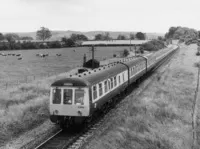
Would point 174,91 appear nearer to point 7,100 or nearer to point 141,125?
point 141,125

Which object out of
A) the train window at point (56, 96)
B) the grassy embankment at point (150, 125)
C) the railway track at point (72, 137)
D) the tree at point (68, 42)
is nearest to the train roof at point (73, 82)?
the train window at point (56, 96)

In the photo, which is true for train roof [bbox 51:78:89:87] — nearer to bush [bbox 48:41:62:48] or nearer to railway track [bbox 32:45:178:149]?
railway track [bbox 32:45:178:149]

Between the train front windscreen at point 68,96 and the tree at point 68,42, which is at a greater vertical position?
the tree at point 68,42

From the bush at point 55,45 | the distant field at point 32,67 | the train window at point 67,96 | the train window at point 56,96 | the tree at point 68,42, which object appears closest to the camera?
the train window at point 67,96

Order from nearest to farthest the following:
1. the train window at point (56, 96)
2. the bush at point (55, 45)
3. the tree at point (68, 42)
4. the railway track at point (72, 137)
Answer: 1. the railway track at point (72, 137)
2. the train window at point (56, 96)
3. the bush at point (55, 45)
4. the tree at point (68, 42)

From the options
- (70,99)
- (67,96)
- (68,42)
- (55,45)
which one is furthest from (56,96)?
(68,42)

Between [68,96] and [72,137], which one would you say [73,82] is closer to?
[68,96]

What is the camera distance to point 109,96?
18.0 metres

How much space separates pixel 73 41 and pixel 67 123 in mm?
150739

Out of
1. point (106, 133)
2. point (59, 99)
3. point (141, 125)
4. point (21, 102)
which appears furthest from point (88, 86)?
point (21, 102)

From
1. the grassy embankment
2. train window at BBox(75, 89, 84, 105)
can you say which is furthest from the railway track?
train window at BBox(75, 89, 84, 105)

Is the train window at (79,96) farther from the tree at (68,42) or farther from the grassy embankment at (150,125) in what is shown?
the tree at (68,42)

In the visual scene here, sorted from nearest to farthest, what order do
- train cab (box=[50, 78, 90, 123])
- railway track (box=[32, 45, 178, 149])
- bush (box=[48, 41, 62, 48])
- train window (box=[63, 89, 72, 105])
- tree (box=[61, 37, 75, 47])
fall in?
railway track (box=[32, 45, 178, 149]) < train cab (box=[50, 78, 90, 123]) < train window (box=[63, 89, 72, 105]) < bush (box=[48, 41, 62, 48]) < tree (box=[61, 37, 75, 47])

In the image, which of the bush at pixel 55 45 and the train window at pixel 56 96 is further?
the bush at pixel 55 45
